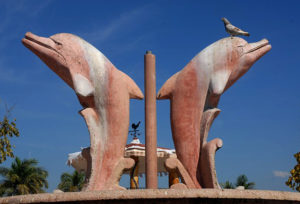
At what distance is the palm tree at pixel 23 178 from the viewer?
30.0 meters

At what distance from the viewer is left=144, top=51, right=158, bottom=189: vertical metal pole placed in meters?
8.66

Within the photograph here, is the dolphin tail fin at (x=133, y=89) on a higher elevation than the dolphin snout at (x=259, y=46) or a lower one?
lower

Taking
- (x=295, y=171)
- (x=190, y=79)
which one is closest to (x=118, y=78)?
(x=190, y=79)

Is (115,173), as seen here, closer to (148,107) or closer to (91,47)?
(148,107)

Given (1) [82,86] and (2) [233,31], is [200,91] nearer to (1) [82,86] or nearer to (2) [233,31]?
(2) [233,31]

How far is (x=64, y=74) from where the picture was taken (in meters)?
Result: 9.63

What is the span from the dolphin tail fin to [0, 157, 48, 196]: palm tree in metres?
22.4

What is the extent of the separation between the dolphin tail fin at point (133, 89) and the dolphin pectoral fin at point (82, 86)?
833 millimetres

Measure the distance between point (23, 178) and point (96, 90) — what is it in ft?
77.8

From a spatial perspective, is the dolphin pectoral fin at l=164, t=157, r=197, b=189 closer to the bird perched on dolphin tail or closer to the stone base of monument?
the stone base of monument

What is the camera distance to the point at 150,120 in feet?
29.3

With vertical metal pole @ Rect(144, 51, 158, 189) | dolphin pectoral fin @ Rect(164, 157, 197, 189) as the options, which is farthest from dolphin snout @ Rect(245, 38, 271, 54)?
dolphin pectoral fin @ Rect(164, 157, 197, 189)

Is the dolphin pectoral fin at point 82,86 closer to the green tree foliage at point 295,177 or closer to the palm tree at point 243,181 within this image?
the green tree foliage at point 295,177

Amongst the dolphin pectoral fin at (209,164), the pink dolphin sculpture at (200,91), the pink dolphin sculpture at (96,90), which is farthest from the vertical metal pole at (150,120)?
the dolphin pectoral fin at (209,164)
